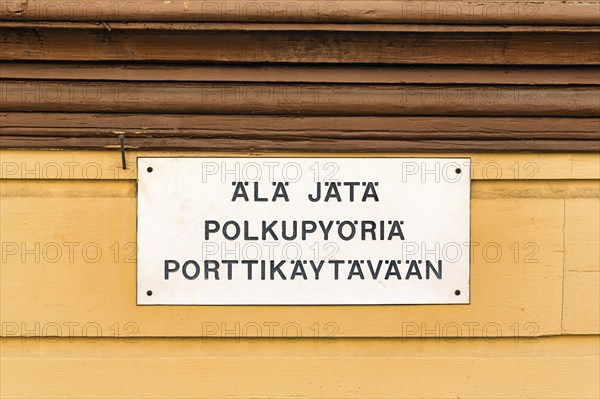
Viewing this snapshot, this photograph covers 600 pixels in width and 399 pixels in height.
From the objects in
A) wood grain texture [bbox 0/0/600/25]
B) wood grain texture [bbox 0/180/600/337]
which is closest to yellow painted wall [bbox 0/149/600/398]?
wood grain texture [bbox 0/180/600/337]

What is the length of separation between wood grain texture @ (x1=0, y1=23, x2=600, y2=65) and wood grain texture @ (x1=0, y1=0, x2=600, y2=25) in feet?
0.16

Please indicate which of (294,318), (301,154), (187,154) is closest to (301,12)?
(301,154)

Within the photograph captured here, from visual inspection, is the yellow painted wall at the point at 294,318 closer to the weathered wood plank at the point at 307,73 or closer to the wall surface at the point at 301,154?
the wall surface at the point at 301,154

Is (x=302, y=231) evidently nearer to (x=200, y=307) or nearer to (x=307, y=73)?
(x=200, y=307)

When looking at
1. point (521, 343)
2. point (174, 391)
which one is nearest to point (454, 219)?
point (521, 343)

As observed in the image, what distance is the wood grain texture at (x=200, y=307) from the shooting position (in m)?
2.44

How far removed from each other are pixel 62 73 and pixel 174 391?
1351 mm

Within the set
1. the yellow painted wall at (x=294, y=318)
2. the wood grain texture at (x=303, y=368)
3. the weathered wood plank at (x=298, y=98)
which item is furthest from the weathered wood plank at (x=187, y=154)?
the wood grain texture at (x=303, y=368)

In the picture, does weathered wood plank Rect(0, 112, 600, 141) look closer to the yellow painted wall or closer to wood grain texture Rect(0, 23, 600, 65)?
the yellow painted wall

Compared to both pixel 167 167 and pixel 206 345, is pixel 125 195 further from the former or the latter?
pixel 206 345

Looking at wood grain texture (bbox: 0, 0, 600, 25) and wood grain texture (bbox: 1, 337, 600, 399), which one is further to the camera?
wood grain texture (bbox: 1, 337, 600, 399)

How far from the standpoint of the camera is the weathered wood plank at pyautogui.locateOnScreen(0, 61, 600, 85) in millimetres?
2414

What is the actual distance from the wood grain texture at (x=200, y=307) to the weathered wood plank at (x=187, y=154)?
0.12 feet

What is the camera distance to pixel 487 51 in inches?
95.0
